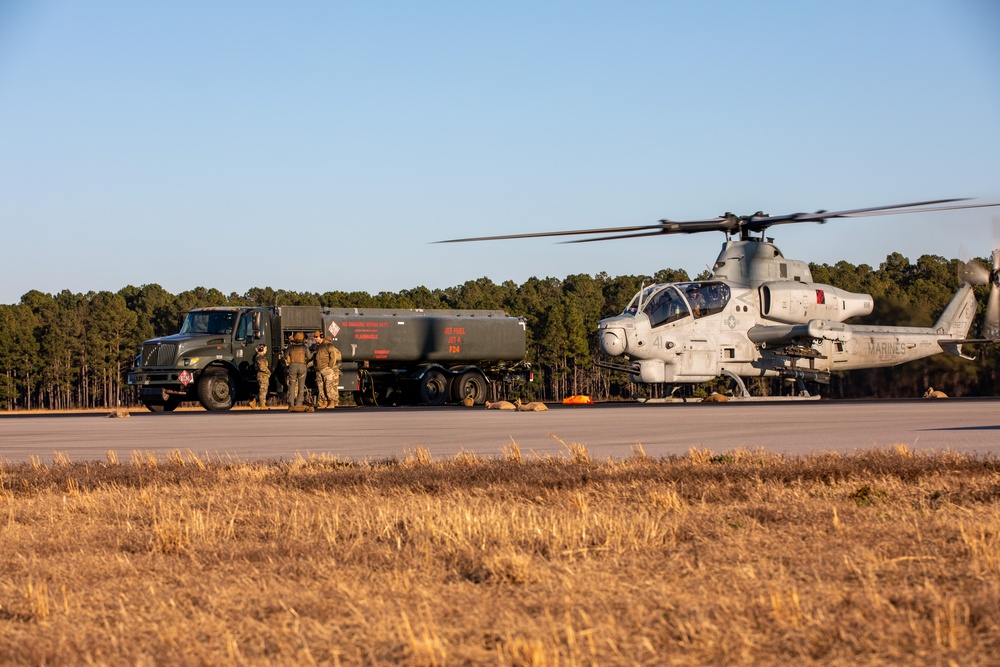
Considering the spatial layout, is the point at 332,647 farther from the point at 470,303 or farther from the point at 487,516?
the point at 470,303

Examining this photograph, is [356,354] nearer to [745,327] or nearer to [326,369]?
[326,369]

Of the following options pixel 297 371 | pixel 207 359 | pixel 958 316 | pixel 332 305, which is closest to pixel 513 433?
pixel 297 371

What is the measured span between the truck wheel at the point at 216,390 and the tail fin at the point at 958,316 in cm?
2140

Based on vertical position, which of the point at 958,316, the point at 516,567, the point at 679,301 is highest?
the point at 679,301

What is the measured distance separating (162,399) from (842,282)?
73.1 metres

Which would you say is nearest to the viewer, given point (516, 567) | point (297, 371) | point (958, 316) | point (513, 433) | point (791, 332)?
point (516, 567)

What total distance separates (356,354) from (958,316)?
18.7 meters

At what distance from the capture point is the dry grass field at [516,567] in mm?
4109

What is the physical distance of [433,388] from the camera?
33.7m

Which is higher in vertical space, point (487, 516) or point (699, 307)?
point (699, 307)

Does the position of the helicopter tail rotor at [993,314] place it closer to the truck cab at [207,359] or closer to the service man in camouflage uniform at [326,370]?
the service man in camouflage uniform at [326,370]

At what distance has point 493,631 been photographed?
4309mm

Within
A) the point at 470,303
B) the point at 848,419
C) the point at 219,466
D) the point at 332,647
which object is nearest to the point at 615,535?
the point at 332,647

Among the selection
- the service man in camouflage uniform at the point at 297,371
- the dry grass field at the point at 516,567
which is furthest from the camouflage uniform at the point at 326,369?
the dry grass field at the point at 516,567
